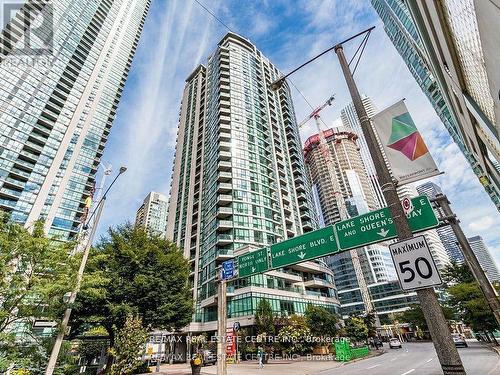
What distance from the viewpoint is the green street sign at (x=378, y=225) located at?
7102 millimetres

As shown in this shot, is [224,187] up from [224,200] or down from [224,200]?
up

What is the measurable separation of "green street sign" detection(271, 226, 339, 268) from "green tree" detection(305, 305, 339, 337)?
26.5 m

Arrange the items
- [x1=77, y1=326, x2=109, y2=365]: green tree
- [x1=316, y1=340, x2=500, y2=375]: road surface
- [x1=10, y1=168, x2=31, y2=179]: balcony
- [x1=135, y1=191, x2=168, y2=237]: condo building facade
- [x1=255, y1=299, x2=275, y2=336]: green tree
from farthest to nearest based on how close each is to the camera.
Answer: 1. [x1=135, y1=191, x2=168, y2=237]: condo building facade
2. [x1=10, y1=168, x2=31, y2=179]: balcony
3. [x1=255, y1=299, x2=275, y2=336]: green tree
4. [x1=77, y1=326, x2=109, y2=365]: green tree
5. [x1=316, y1=340, x2=500, y2=375]: road surface

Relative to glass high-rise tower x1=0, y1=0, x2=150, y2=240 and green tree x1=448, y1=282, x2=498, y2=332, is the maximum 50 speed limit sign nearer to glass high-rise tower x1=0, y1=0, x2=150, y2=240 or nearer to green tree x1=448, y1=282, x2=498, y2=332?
green tree x1=448, y1=282, x2=498, y2=332

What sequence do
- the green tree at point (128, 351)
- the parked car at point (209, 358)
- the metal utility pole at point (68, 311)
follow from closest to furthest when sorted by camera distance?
the metal utility pole at point (68, 311)
the green tree at point (128, 351)
the parked car at point (209, 358)

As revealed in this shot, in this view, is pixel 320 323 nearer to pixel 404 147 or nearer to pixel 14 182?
pixel 404 147

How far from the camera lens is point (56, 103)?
65.4m

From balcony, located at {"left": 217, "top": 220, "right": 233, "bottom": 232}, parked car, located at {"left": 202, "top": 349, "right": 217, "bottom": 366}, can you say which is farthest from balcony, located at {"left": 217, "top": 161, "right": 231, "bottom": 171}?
parked car, located at {"left": 202, "top": 349, "right": 217, "bottom": 366}

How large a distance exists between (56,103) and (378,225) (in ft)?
269

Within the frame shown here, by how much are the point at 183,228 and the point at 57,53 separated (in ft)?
203

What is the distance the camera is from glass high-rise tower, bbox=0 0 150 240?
177 ft

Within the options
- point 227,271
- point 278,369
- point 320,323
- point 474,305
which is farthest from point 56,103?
point 474,305

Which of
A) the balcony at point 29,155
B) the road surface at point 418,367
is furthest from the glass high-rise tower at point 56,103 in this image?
the road surface at point 418,367

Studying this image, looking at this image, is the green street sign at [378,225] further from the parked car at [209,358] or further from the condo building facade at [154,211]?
the condo building facade at [154,211]
